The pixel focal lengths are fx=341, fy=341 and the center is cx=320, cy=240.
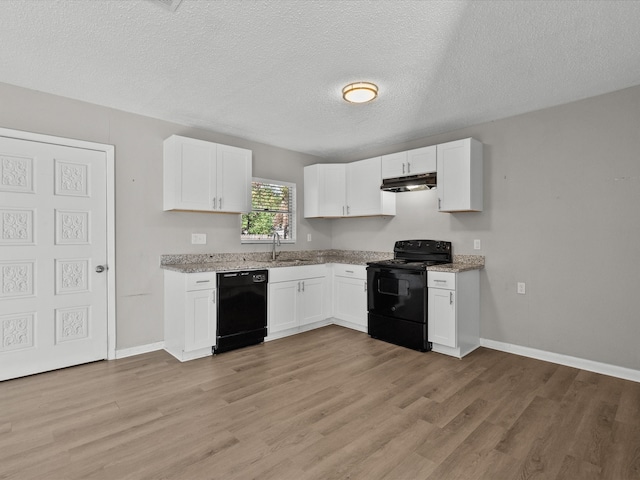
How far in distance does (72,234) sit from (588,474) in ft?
14.0

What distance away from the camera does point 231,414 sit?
2.40 m

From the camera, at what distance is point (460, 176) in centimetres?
376

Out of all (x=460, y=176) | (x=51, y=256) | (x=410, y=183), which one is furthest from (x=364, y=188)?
(x=51, y=256)

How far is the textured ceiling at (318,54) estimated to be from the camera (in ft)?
6.56

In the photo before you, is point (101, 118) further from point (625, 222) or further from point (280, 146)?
point (625, 222)

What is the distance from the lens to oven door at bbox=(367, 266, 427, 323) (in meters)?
3.71

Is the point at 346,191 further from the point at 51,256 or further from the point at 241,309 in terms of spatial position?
the point at 51,256

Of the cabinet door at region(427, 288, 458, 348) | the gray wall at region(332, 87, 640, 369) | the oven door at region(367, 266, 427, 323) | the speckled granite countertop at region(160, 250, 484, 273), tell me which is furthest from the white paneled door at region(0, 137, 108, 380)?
the gray wall at region(332, 87, 640, 369)

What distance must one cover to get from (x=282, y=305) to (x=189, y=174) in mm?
1845

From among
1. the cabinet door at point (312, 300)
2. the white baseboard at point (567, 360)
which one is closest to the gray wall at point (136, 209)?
the cabinet door at point (312, 300)

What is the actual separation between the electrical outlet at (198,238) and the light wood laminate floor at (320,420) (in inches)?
52.7

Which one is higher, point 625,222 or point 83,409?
point 625,222

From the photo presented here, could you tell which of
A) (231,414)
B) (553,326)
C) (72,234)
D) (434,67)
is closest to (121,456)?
(231,414)

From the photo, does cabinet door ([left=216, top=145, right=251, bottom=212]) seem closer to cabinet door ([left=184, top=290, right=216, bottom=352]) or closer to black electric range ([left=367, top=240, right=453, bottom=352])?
cabinet door ([left=184, top=290, right=216, bottom=352])
